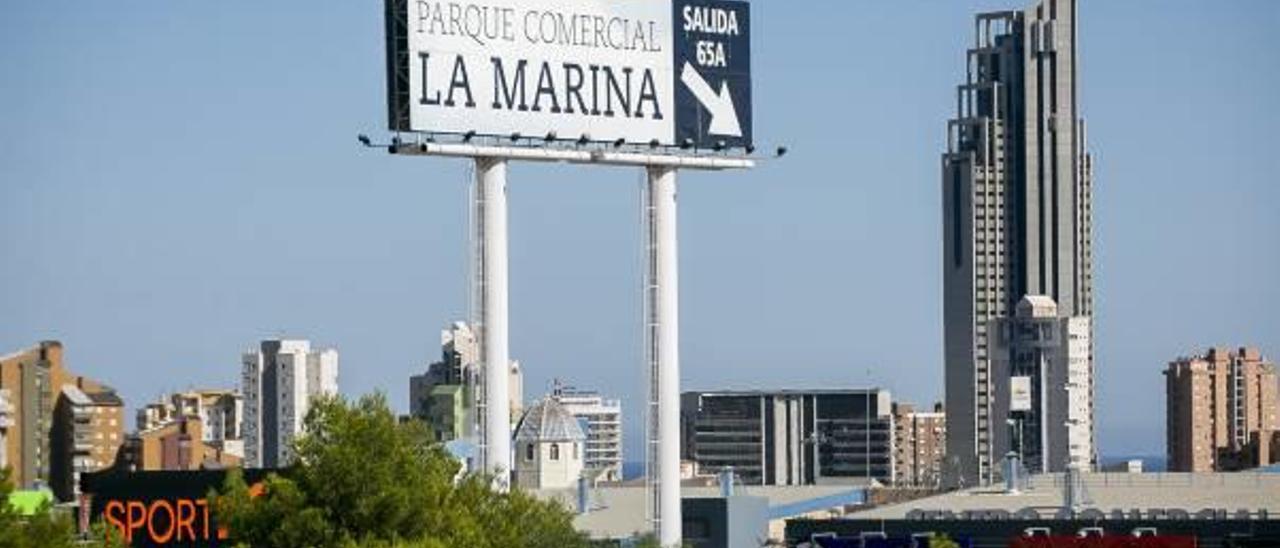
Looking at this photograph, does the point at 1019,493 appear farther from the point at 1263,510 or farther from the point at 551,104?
the point at 551,104

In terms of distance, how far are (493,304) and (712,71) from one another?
10.5 meters

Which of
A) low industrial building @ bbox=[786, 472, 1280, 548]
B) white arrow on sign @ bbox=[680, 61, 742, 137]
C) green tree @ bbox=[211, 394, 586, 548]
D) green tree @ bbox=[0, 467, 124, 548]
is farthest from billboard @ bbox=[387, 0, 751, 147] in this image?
green tree @ bbox=[0, 467, 124, 548]

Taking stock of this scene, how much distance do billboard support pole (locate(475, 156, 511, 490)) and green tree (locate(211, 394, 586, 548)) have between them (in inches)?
427

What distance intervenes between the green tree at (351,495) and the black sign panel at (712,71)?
64.9 feet

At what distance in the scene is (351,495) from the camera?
81.4 m

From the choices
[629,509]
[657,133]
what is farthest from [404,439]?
[629,509]

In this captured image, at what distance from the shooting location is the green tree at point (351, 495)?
8106cm

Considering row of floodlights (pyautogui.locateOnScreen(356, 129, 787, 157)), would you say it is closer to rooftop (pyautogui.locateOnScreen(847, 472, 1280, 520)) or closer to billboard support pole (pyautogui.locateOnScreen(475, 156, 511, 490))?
billboard support pole (pyautogui.locateOnScreen(475, 156, 511, 490))

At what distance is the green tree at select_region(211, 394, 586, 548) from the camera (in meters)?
81.1

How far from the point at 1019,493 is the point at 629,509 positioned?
47.5 feet

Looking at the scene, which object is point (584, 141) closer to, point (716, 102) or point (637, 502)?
point (716, 102)

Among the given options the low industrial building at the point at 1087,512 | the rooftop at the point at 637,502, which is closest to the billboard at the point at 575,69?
the low industrial building at the point at 1087,512

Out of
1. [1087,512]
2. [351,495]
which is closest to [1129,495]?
[1087,512]

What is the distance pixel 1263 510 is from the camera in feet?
469
